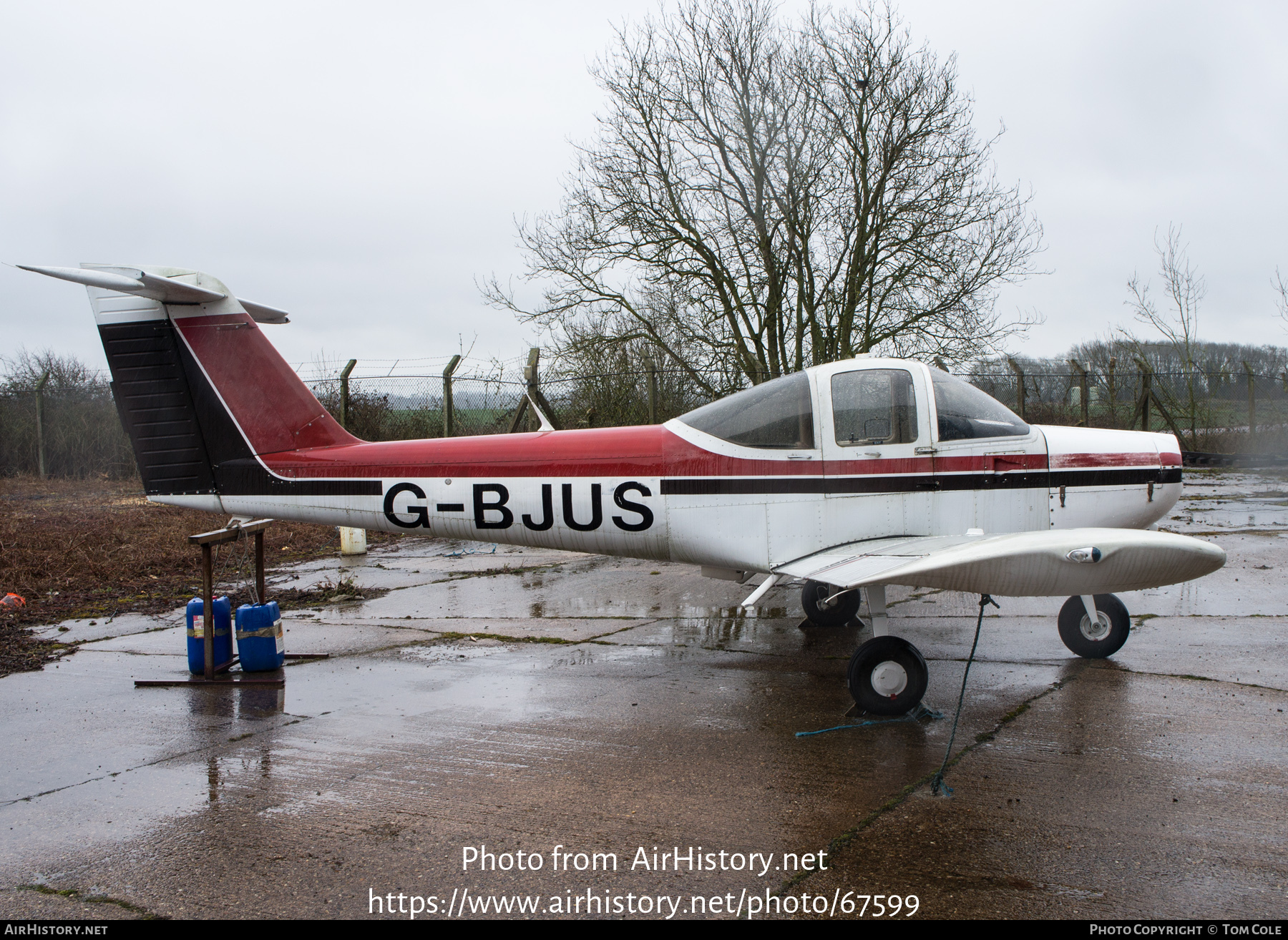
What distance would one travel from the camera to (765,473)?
18.1ft

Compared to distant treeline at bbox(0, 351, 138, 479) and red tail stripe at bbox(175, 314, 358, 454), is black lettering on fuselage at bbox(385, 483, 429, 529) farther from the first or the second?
distant treeline at bbox(0, 351, 138, 479)

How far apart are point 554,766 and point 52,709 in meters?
3.44

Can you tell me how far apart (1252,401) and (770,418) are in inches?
804

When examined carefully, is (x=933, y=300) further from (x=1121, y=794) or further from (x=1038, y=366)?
(x=1121, y=794)

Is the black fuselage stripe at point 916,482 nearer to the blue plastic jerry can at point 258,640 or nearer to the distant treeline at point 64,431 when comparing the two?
the blue plastic jerry can at point 258,640

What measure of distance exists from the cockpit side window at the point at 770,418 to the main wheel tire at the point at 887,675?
143 cm

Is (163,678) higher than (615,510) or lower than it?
lower

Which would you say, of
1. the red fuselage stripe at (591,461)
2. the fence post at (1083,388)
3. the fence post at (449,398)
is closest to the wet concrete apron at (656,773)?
the red fuselage stripe at (591,461)

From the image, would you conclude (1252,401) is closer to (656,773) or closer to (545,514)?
(545,514)

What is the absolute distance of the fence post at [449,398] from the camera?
46.5ft

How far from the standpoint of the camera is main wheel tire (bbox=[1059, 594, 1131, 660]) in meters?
5.66

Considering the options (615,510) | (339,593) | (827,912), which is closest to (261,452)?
(615,510)

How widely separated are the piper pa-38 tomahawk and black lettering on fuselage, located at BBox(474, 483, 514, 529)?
11 millimetres

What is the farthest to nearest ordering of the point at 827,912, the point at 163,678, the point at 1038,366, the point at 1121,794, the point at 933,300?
the point at 1038,366 < the point at 933,300 < the point at 163,678 < the point at 1121,794 < the point at 827,912
